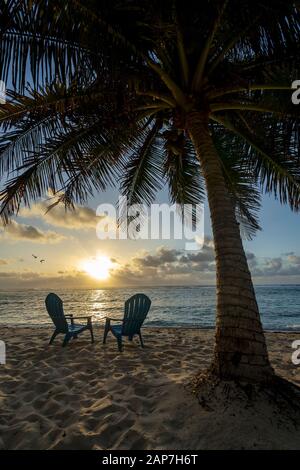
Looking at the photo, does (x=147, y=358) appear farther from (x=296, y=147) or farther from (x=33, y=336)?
(x=296, y=147)

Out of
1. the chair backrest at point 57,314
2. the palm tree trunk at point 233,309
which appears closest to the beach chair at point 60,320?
the chair backrest at point 57,314

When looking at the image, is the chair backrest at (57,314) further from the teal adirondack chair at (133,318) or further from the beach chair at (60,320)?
the teal adirondack chair at (133,318)

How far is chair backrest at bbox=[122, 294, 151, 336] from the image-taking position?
5.83 m

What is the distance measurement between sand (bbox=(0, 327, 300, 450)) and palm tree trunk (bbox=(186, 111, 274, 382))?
35 centimetres

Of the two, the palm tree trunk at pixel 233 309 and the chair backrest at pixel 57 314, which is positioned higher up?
the palm tree trunk at pixel 233 309

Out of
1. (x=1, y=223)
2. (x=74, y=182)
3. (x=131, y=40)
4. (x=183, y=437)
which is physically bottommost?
(x=183, y=437)

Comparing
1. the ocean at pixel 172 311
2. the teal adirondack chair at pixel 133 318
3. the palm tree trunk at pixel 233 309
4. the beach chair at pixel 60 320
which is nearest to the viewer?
the palm tree trunk at pixel 233 309

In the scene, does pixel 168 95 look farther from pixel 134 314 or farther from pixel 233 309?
pixel 134 314

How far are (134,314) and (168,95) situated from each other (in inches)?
159

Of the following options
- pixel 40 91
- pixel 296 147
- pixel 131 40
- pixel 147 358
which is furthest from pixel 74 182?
pixel 296 147

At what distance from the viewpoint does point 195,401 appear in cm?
293

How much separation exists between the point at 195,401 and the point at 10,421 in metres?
1.80

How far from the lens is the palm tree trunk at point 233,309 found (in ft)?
9.55

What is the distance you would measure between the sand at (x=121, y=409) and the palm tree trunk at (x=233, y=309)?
0.35 meters
